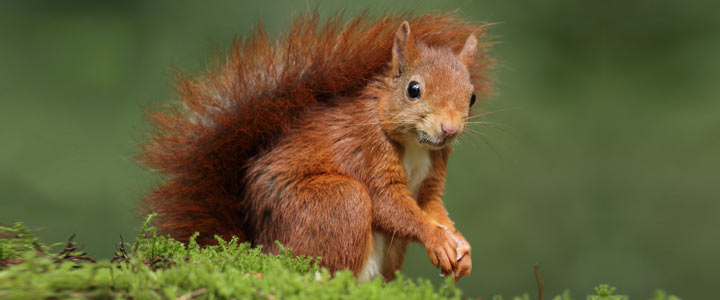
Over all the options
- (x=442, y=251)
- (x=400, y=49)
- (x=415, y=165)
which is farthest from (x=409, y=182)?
(x=400, y=49)

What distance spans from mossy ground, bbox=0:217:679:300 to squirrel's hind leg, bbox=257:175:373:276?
21cm

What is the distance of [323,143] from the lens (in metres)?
1.40

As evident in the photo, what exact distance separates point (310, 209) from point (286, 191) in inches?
3.2

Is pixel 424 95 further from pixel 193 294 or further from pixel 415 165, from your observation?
pixel 193 294

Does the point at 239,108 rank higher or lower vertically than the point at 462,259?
higher

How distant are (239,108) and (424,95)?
458 mm

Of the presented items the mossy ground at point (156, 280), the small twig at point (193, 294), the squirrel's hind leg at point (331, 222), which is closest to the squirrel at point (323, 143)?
the squirrel's hind leg at point (331, 222)

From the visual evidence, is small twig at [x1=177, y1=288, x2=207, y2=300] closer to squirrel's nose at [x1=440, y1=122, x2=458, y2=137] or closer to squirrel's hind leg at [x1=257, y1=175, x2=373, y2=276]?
squirrel's hind leg at [x1=257, y1=175, x2=373, y2=276]

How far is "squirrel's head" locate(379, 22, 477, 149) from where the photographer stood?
132 centimetres

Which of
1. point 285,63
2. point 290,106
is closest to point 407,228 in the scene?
point 290,106

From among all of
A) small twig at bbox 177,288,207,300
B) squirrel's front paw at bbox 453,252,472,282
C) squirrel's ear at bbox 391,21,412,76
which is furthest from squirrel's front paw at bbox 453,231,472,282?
small twig at bbox 177,288,207,300

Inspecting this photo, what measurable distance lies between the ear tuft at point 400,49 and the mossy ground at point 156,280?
579 millimetres

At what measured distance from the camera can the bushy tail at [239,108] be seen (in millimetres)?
1427

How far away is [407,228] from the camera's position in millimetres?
1372
